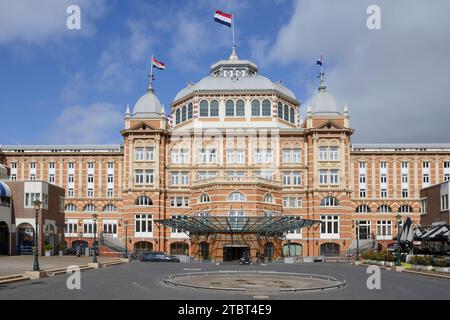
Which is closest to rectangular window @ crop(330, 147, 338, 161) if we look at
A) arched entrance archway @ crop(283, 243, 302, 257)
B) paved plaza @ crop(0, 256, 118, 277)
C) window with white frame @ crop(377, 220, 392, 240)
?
arched entrance archway @ crop(283, 243, 302, 257)

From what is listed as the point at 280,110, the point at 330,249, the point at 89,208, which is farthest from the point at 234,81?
the point at 89,208

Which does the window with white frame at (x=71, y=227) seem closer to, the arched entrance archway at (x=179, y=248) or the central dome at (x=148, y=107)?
the arched entrance archway at (x=179, y=248)

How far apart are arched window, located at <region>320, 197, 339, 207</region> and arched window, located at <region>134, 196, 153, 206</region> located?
2578cm

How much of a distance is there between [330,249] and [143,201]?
28.9m

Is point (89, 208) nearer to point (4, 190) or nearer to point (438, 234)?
point (4, 190)

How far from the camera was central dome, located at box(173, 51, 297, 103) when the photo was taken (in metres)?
94.0

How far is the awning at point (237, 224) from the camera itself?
220 feet

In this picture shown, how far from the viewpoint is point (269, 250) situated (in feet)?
255

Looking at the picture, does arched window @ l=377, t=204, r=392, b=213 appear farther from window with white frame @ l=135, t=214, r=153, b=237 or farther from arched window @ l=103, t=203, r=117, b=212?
arched window @ l=103, t=203, r=117, b=212

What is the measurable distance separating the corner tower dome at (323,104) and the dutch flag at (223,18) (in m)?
18.5

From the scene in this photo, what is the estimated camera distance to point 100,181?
99.8m

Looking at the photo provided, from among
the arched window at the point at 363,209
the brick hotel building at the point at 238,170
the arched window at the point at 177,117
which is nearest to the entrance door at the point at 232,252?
the brick hotel building at the point at 238,170
